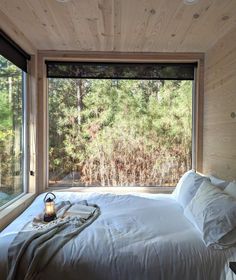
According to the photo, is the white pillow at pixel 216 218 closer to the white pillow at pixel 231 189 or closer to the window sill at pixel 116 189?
the white pillow at pixel 231 189

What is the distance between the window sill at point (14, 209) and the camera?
2.21m

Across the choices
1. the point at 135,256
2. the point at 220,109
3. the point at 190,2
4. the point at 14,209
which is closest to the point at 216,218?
the point at 135,256

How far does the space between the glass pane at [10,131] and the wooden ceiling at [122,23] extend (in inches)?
18.3

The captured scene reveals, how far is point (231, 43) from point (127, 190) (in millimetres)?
2026

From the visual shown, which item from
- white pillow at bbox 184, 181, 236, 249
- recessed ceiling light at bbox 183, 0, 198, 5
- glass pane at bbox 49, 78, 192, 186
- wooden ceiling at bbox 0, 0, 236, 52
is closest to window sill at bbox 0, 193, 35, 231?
glass pane at bbox 49, 78, 192, 186

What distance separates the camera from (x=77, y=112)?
11.1 ft

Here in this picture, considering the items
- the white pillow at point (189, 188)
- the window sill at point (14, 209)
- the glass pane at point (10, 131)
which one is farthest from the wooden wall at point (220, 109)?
the glass pane at point (10, 131)

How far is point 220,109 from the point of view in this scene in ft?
9.08

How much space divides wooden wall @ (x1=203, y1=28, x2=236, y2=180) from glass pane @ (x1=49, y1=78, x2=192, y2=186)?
33 cm

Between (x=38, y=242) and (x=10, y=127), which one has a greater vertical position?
(x=10, y=127)

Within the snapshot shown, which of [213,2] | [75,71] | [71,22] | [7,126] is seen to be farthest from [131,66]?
[7,126]

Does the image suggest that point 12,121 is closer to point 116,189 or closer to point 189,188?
point 116,189

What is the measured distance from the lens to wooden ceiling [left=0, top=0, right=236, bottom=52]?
207 centimetres

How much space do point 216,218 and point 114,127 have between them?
193 centimetres
